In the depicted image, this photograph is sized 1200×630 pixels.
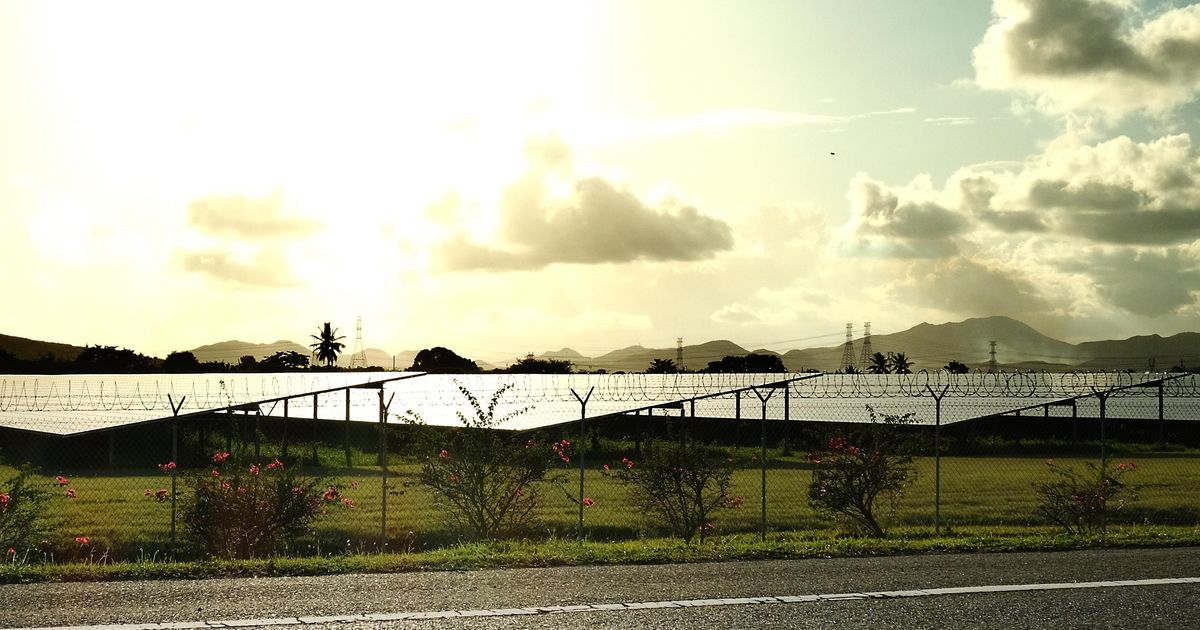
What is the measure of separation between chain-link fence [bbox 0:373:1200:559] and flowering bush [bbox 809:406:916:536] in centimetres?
10

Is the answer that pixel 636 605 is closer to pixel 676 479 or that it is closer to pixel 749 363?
pixel 676 479

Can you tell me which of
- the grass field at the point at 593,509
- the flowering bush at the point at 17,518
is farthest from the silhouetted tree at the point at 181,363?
the flowering bush at the point at 17,518

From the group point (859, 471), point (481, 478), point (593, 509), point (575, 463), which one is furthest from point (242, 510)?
point (575, 463)

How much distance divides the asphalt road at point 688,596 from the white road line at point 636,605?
0.37ft

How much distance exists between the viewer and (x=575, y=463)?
135 ft

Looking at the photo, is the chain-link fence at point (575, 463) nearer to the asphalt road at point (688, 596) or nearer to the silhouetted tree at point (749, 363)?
the asphalt road at point (688, 596)

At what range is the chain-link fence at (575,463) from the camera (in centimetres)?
1727

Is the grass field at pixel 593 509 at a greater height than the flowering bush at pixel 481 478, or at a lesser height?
lesser

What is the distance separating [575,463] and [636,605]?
32.0 m

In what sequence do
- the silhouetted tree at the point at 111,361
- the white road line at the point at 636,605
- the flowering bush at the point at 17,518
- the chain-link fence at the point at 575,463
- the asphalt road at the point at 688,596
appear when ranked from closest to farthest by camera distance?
the white road line at the point at 636,605 → the asphalt road at the point at 688,596 → the flowering bush at the point at 17,518 → the chain-link fence at the point at 575,463 → the silhouetted tree at the point at 111,361

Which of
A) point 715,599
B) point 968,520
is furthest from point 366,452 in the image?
point 715,599

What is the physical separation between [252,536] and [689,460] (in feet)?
22.9

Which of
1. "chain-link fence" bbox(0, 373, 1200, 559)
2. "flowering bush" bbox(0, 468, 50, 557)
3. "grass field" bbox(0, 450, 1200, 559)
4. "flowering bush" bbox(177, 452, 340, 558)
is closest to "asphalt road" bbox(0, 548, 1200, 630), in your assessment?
"chain-link fence" bbox(0, 373, 1200, 559)

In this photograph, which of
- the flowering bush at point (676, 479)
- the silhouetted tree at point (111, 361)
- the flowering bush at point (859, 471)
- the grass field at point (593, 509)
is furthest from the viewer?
the silhouetted tree at point (111, 361)
